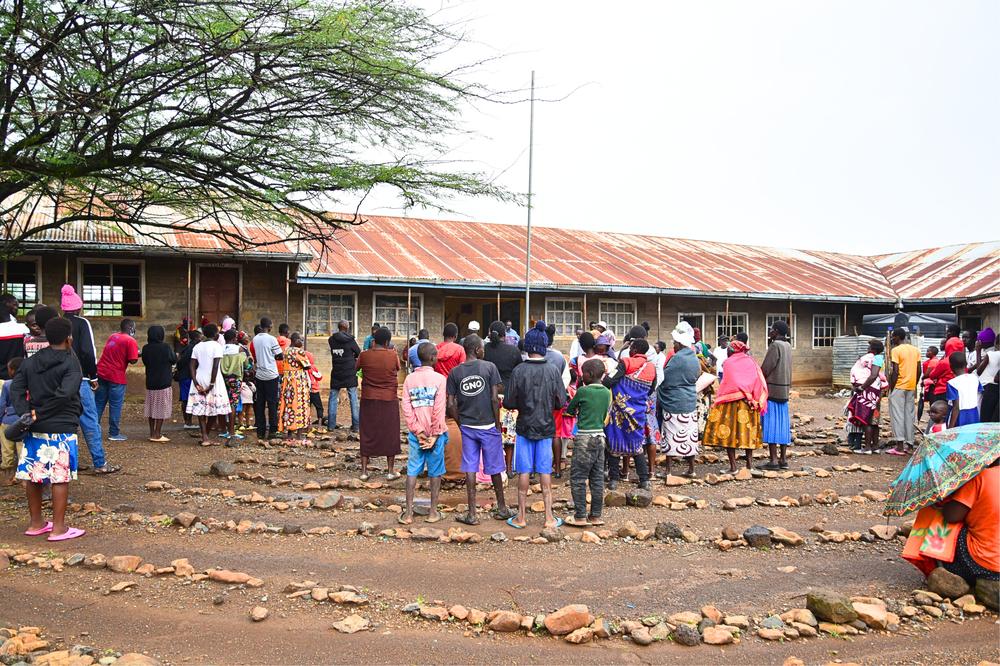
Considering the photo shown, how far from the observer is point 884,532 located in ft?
21.5

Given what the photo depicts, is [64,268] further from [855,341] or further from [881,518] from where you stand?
[855,341]

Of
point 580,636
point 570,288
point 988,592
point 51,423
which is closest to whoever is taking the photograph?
point 580,636

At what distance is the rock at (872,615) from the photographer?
4551 millimetres

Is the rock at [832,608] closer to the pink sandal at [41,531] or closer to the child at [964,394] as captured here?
the child at [964,394]

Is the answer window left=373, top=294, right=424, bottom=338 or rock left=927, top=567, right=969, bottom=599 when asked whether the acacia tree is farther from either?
window left=373, top=294, right=424, bottom=338

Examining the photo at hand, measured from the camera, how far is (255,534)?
6.55 metres

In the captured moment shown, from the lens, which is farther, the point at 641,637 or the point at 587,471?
the point at 587,471

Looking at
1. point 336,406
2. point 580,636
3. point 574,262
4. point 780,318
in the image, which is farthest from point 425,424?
point 780,318

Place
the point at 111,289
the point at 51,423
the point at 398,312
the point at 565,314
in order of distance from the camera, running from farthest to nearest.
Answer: the point at 565,314
the point at 398,312
the point at 111,289
the point at 51,423

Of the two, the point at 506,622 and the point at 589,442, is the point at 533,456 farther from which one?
the point at 506,622

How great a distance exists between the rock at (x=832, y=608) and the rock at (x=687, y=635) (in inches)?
34.7

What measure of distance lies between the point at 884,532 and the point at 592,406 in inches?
111

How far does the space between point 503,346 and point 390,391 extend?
1.50 meters

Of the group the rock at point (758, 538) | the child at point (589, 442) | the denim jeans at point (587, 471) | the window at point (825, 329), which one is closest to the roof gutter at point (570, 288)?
the window at point (825, 329)
